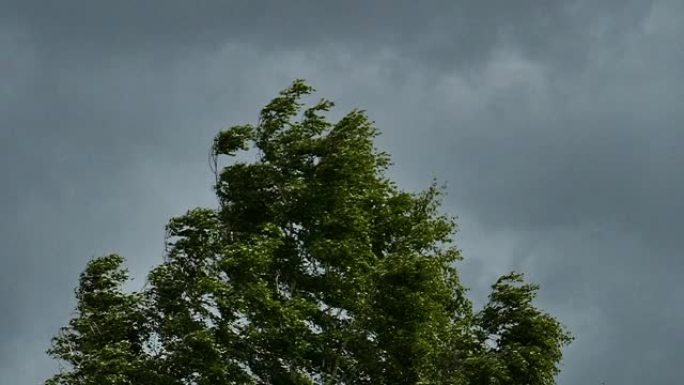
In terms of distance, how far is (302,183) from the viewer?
57.8 meters

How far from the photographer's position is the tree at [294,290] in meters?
55.1

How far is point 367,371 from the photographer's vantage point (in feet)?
186

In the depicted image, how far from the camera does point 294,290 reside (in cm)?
5859

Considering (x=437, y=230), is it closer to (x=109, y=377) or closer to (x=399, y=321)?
(x=399, y=321)

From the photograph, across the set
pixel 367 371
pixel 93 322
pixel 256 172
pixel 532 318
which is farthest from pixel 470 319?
pixel 93 322

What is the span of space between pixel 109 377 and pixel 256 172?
501 inches

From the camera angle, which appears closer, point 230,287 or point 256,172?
point 230,287

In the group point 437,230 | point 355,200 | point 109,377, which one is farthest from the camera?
point 437,230

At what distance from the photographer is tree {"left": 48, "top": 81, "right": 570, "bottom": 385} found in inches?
2170

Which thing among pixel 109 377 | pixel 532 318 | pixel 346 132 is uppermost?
pixel 346 132

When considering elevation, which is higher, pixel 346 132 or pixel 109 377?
pixel 346 132

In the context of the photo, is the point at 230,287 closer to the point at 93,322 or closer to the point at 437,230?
the point at 93,322

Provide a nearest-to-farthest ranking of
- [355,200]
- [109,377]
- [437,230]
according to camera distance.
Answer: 1. [109,377]
2. [355,200]
3. [437,230]

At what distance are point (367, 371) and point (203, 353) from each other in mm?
8053
